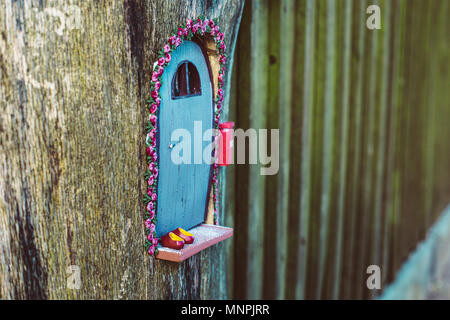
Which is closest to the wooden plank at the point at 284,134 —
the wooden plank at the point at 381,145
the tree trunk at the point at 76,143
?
the tree trunk at the point at 76,143

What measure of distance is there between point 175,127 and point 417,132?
15.2 feet

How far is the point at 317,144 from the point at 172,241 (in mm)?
1650

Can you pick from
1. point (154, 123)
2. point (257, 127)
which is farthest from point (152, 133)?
point (257, 127)

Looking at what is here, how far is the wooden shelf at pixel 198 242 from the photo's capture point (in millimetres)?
1572

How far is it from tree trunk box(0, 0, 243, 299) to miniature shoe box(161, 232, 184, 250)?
78 mm

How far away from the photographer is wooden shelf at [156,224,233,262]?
5.16 feet

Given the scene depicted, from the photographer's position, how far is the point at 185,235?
168 cm

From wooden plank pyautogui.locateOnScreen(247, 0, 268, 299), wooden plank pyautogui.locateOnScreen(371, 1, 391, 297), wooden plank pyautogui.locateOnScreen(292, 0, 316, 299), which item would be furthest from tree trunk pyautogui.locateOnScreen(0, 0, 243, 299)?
wooden plank pyautogui.locateOnScreen(371, 1, 391, 297)

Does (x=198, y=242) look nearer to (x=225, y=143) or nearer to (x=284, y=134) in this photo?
(x=225, y=143)

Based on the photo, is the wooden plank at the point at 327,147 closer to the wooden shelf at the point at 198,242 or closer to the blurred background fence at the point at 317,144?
the blurred background fence at the point at 317,144

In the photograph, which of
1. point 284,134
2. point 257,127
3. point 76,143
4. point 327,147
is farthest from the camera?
point 327,147

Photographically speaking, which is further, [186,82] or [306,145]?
[306,145]

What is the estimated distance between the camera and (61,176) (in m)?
1.23

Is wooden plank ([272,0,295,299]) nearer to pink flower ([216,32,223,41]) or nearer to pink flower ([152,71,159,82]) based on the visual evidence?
pink flower ([216,32,223,41])
